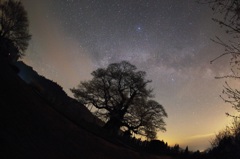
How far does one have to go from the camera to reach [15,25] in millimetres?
42562

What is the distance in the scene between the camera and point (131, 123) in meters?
33.2

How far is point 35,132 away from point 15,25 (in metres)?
35.8

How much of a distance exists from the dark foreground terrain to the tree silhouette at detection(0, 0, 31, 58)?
87.5ft

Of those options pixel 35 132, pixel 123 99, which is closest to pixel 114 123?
pixel 123 99

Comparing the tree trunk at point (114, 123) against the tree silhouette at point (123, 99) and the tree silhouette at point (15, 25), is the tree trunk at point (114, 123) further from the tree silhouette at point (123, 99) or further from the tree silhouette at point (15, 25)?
the tree silhouette at point (15, 25)

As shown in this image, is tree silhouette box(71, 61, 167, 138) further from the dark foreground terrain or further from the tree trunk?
the dark foreground terrain

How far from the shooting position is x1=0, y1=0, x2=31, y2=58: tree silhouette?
135 ft

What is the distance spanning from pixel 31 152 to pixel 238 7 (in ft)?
29.8

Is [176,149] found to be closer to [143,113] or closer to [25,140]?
[143,113]

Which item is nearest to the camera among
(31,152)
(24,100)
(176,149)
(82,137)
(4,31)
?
(31,152)

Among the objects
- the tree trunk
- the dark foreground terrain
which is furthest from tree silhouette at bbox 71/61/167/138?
the dark foreground terrain

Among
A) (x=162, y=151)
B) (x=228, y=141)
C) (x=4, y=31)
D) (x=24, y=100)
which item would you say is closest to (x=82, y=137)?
(x=24, y=100)

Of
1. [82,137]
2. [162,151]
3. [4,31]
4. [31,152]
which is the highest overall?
[4,31]

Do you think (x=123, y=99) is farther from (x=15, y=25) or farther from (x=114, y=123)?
(x=15, y=25)
